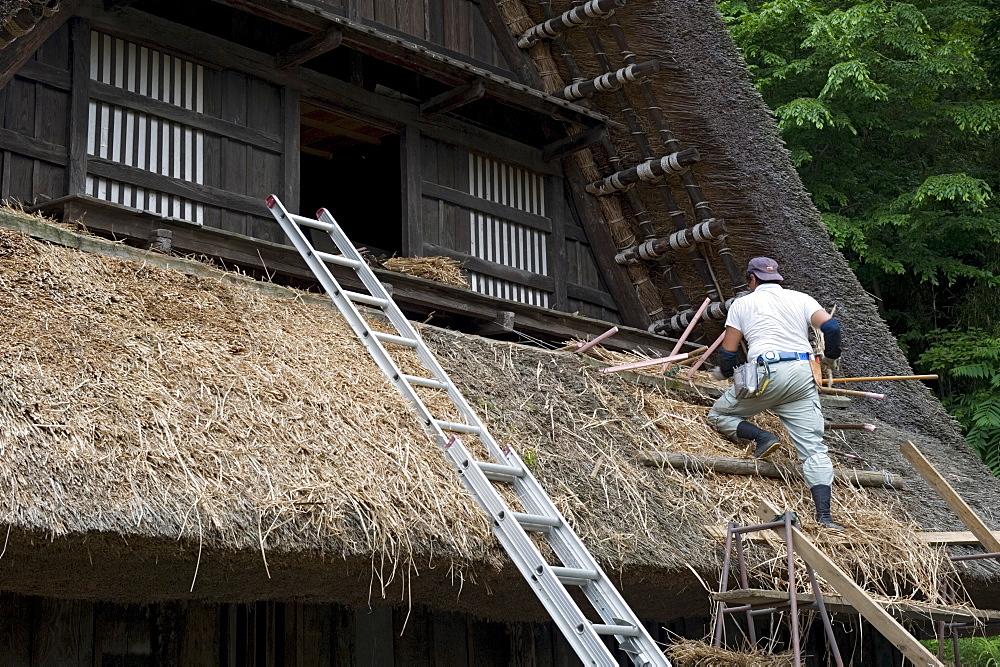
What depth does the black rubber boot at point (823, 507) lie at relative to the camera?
5.83 meters

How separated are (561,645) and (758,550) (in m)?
1.57

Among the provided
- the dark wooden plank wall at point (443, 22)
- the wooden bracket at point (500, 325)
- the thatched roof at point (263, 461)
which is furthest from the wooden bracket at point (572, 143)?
the thatched roof at point (263, 461)

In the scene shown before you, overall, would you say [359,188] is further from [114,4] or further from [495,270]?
[114,4]

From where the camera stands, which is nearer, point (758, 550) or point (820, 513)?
point (758, 550)

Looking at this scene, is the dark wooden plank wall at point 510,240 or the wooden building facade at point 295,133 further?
the dark wooden plank wall at point 510,240

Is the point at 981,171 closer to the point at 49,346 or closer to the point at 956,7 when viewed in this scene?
the point at 956,7

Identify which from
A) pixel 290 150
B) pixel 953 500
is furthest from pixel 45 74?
pixel 953 500

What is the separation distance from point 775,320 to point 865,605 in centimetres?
181

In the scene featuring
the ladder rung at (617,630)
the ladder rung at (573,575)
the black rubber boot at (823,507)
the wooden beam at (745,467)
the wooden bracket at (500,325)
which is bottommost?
the ladder rung at (617,630)

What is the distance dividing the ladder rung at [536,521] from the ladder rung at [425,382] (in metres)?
0.90

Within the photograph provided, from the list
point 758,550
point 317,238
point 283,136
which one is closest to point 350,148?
point 317,238

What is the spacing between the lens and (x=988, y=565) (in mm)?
6250

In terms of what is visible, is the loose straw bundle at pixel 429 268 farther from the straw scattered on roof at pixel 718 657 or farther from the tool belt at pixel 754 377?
the straw scattered on roof at pixel 718 657

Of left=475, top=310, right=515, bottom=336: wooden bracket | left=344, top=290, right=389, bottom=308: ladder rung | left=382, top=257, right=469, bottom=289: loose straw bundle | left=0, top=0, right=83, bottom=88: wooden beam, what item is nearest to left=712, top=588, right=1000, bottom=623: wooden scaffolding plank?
left=344, top=290, right=389, bottom=308: ladder rung
